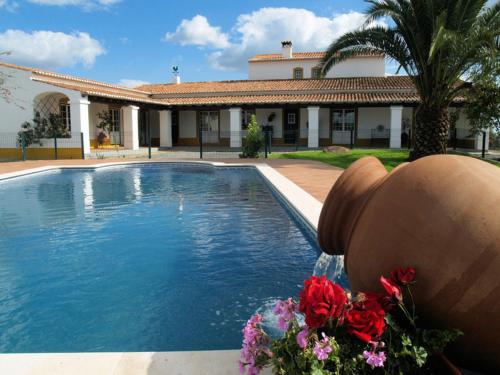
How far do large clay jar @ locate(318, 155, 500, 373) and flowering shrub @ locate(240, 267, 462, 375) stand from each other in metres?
0.10

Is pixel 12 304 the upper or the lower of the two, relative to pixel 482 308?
lower

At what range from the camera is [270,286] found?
4.90 meters

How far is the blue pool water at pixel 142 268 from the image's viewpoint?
388 centimetres

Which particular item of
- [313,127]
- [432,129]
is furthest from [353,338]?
[313,127]

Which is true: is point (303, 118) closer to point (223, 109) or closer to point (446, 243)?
point (223, 109)

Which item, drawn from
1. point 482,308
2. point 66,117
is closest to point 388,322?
point 482,308

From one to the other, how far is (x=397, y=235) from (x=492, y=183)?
54 cm

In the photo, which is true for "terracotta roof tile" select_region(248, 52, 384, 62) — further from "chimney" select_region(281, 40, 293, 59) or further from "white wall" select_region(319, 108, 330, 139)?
"white wall" select_region(319, 108, 330, 139)

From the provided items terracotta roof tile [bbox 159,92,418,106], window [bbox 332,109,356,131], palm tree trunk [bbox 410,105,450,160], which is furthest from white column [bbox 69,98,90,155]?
window [bbox 332,109,356,131]

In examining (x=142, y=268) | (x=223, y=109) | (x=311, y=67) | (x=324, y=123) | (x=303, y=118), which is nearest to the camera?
(x=142, y=268)

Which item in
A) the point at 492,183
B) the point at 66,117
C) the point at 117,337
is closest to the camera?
the point at 492,183

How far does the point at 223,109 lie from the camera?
99.8ft

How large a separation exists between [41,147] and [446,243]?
22.9 m

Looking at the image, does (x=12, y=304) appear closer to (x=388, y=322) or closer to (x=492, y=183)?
(x=388, y=322)
